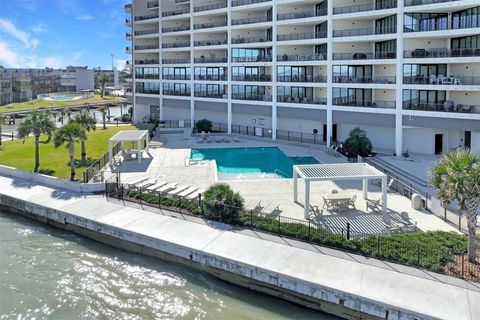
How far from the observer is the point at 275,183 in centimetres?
3005

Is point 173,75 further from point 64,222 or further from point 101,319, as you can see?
point 101,319

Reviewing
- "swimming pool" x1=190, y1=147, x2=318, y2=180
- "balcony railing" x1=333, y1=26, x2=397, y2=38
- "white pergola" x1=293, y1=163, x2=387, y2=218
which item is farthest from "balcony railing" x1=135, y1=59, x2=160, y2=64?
"white pergola" x1=293, y1=163, x2=387, y2=218

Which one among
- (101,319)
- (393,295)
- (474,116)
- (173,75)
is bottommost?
(101,319)

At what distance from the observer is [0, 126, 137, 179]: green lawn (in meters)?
34.3

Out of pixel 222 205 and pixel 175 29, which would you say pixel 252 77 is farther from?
pixel 222 205

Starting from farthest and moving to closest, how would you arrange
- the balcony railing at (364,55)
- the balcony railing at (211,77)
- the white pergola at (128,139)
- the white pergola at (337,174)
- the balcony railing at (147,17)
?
the balcony railing at (147,17) → the balcony railing at (211,77) → the balcony railing at (364,55) → the white pergola at (128,139) → the white pergola at (337,174)

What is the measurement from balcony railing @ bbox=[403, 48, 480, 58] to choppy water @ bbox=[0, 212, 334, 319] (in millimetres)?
28671

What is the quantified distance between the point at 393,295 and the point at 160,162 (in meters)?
26.2

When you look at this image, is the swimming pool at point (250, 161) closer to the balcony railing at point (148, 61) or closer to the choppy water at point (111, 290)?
the choppy water at point (111, 290)

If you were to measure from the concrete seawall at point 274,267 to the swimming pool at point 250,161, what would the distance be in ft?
38.5

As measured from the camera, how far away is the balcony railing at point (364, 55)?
4002 cm

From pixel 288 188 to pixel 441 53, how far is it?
1925cm

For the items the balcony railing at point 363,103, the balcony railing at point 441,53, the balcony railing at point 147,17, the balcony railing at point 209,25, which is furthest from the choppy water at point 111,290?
the balcony railing at point 147,17

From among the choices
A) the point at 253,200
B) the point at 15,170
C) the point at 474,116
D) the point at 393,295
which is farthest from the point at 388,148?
the point at 15,170
